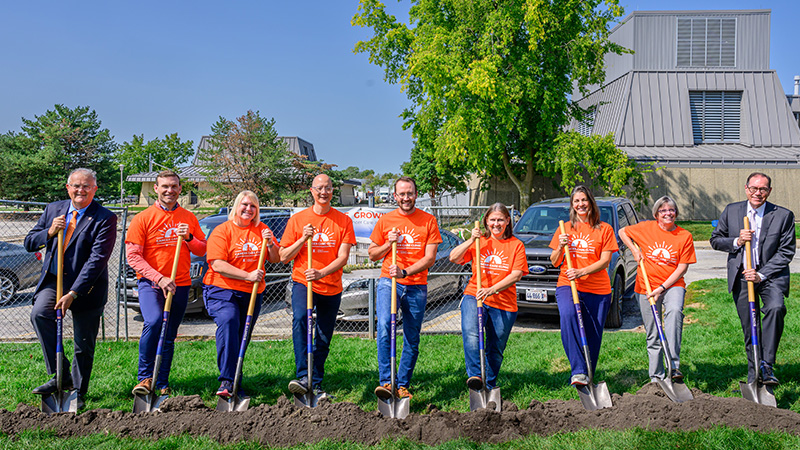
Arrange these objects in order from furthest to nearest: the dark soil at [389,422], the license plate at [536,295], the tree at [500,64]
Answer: the tree at [500,64] → the license plate at [536,295] → the dark soil at [389,422]

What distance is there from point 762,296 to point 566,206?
13.5ft

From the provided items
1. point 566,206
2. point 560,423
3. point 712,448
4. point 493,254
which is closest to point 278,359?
point 493,254

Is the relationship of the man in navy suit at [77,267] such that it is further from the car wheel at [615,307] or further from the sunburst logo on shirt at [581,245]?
the car wheel at [615,307]

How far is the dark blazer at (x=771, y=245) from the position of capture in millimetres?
4648

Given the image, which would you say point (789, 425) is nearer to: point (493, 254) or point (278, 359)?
point (493, 254)

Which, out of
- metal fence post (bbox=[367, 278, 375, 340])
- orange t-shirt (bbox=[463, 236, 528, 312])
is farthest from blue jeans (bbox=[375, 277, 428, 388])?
metal fence post (bbox=[367, 278, 375, 340])

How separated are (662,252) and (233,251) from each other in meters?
3.82

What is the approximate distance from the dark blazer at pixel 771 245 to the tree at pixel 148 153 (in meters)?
57.3

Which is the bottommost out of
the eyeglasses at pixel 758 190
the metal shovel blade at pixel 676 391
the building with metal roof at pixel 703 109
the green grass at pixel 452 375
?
the green grass at pixel 452 375

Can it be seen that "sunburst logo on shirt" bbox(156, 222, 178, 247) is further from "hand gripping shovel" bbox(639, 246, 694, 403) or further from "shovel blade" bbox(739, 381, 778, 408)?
"shovel blade" bbox(739, 381, 778, 408)

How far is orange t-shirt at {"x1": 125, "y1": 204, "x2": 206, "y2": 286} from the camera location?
454 cm

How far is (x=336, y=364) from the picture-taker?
5805 millimetres

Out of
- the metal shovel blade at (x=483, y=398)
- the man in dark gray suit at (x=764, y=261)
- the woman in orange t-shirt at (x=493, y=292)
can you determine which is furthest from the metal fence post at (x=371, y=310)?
the man in dark gray suit at (x=764, y=261)

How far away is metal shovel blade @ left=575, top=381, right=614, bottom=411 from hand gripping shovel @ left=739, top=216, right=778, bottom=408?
3.84ft
